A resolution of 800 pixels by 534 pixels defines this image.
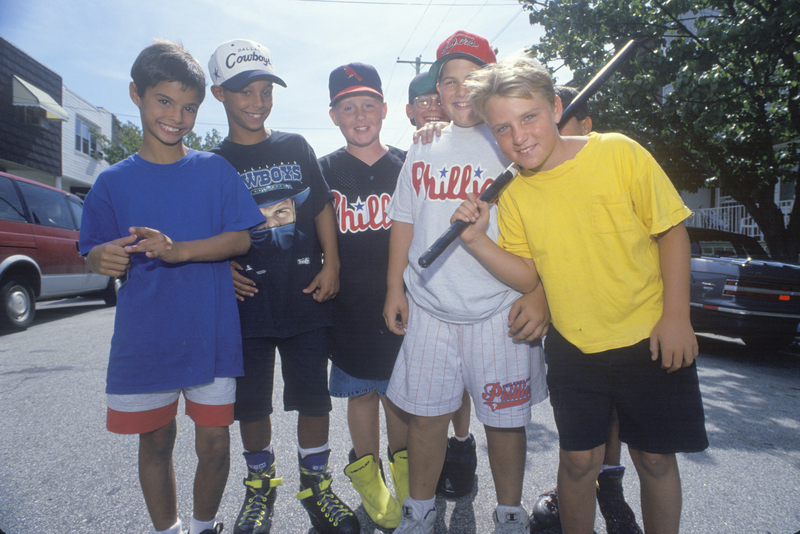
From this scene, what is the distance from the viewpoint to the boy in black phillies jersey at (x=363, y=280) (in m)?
2.22

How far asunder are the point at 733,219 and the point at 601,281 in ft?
48.6

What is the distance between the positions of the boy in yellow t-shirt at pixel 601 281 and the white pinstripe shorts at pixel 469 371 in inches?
5.9

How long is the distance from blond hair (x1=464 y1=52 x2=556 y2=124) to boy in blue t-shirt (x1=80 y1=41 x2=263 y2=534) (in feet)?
3.26

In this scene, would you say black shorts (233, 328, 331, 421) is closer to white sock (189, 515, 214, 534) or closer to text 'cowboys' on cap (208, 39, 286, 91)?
white sock (189, 515, 214, 534)

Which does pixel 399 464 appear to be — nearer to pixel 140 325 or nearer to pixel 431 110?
pixel 140 325

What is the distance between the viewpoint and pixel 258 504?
2.04 metres

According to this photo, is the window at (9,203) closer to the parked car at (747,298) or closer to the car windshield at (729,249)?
the parked car at (747,298)

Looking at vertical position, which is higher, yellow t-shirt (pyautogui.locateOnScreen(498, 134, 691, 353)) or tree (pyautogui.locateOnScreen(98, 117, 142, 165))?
tree (pyautogui.locateOnScreen(98, 117, 142, 165))

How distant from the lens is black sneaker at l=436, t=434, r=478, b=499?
230 cm

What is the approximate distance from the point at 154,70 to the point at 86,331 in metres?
6.09

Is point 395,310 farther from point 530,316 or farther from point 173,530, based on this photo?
point 173,530

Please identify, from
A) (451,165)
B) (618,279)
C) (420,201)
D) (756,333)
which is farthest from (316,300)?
(756,333)

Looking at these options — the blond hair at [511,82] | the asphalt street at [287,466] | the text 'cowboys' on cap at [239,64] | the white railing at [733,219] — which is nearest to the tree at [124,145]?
the asphalt street at [287,466]

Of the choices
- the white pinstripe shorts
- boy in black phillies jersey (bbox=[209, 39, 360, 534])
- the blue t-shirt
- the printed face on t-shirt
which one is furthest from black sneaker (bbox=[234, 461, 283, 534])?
the printed face on t-shirt
